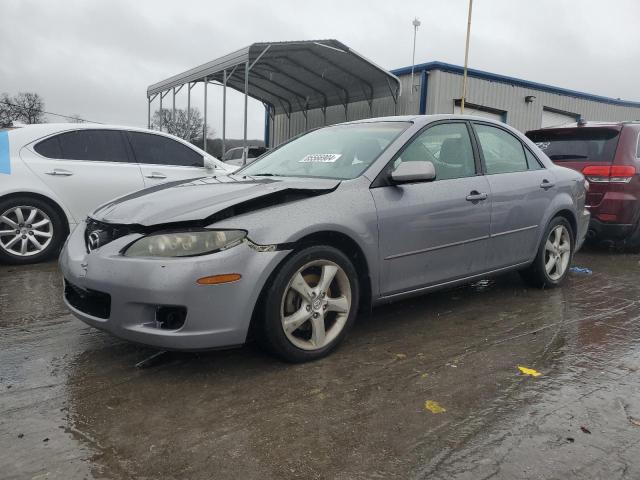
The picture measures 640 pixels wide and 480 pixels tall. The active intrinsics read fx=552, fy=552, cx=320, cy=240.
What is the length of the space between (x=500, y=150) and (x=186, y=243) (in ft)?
9.23

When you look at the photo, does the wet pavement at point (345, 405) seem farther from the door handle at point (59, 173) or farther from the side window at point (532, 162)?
the door handle at point (59, 173)

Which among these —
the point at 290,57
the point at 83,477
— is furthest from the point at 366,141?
the point at 290,57

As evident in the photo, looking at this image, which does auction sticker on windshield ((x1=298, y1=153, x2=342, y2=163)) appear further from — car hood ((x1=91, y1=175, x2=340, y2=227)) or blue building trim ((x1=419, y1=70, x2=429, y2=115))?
blue building trim ((x1=419, y1=70, x2=429, y2=115))

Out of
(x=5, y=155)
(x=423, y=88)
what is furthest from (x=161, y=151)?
(x=423, y=88)

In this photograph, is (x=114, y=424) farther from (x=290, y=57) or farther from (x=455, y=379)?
(x=290, y=57)

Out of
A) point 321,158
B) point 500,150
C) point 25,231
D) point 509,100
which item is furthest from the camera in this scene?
point 509,100

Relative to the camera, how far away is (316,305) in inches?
121

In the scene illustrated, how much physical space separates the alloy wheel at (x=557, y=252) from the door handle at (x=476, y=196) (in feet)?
3.58

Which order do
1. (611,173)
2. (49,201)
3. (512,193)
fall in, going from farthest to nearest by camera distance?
(611,173)
(49,201)
(512,193)

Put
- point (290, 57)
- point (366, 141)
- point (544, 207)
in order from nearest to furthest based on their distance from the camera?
point (366, 141) → point (544, 207) → point (290, 57)

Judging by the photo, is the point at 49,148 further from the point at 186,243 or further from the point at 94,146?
the point at 186,243

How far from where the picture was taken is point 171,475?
80.4 inches

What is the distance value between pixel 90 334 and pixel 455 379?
2.31 metres

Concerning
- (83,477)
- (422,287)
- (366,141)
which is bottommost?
(83,477)
